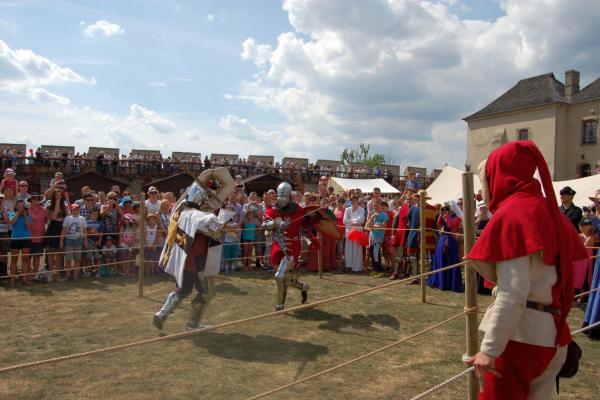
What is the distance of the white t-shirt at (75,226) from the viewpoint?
8273 mm

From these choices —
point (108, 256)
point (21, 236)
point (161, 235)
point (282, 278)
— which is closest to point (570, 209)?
point (282, 278)

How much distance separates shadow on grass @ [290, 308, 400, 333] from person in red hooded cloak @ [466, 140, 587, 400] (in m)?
3.70

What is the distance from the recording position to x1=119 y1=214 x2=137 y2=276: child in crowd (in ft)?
29.0

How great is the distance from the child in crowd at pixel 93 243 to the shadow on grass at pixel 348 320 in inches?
174

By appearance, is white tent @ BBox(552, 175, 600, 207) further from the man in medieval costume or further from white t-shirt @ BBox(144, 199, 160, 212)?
white t-shirt @ BBox(144, 199, 160, 212)

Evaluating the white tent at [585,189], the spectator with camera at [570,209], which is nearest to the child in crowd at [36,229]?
the spectator with camera at [570,209]

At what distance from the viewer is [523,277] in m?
1.89

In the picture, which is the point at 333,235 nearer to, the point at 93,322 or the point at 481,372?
Answer: the point at 93,322

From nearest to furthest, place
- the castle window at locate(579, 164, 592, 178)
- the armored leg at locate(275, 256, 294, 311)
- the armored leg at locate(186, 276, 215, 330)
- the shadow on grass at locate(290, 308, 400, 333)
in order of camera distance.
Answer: the armored leg at locate(186, 276, 215, 330) → the shadow on grass at locate(290, 308, 400, 333) → the armored leg at locate(275, 256, 294, 311) → the castle window at locate(579, 164, 592, 178)

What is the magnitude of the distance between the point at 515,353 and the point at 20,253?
28.1 ft

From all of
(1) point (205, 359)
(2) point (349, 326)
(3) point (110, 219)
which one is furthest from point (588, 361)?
(3) point (110, 219)

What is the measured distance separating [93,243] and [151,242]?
41.6 inches

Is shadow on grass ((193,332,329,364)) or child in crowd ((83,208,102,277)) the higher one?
child in crowd ((83,208,102,277))

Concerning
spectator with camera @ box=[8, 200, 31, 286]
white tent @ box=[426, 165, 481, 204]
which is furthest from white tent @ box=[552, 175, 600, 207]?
spectator with camera @ box=[8, 200, 31, 286]
